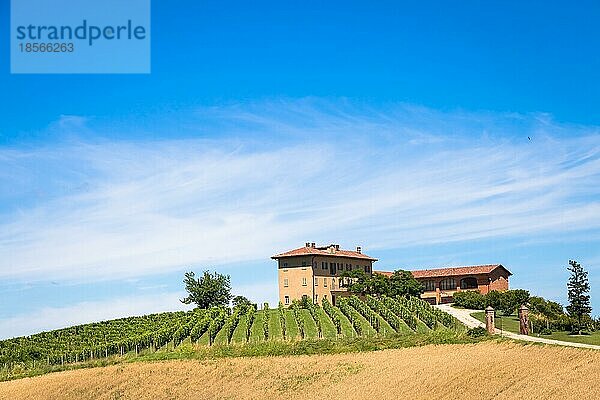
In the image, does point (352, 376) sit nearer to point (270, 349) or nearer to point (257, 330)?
point (270, 349)

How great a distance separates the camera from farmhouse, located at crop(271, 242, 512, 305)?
6894 centimetres

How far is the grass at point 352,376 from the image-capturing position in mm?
26531

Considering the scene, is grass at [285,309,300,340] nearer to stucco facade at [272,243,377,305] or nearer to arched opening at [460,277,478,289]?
stucco facade at [272,243,377,305]

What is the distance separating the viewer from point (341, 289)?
235ft

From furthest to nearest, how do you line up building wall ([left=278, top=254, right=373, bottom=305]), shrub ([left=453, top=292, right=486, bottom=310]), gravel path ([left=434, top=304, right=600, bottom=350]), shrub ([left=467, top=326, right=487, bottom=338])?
building wall ([left=278, top=254, right=373, bottom=305]), shrub ([left=453, top=292, right=486, bottom=310]), shrub ([left=467, top=326, right=487, bottom=338]), gravel path ([left=434, top=304, right=600, bottom=350])

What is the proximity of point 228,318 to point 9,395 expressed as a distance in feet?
77.6

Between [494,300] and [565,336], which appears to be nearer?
[565,336]

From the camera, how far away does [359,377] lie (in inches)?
1266

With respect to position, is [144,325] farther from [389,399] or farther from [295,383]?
[389,399]

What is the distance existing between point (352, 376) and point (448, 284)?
39.7 m

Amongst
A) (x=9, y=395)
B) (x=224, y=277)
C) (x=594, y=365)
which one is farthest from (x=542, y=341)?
(x=224, y=277)

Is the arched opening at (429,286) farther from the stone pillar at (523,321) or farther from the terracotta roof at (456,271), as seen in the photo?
the stone pillar at (523,321)

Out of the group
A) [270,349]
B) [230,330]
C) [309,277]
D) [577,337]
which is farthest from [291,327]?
[577,337]

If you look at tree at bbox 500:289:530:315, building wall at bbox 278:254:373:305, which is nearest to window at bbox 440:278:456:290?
building wall at bbox 278:254:373:305
